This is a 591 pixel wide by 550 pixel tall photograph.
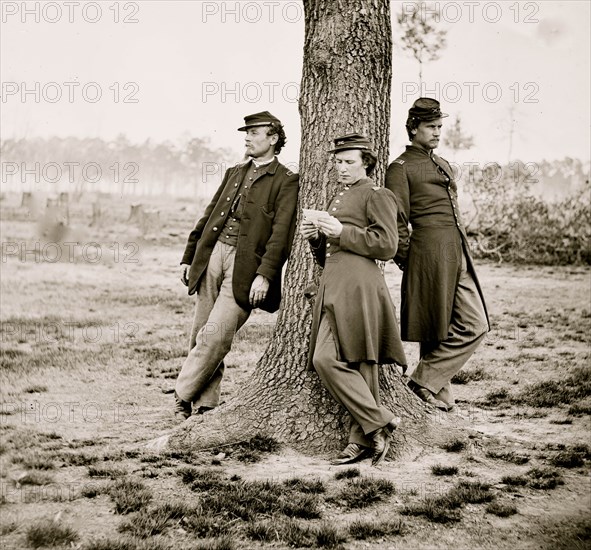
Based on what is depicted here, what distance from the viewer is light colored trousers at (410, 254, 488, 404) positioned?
5.66 meters

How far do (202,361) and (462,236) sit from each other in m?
2.18

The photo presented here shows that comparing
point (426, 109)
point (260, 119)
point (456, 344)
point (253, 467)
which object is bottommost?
point (253, 467)

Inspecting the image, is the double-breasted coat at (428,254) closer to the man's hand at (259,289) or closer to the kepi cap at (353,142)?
the kepi cap at (353,142)

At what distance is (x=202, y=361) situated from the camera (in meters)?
5.62

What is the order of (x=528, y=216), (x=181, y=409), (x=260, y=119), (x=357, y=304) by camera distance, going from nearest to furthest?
1. (x=357, y=304)
2. (x=260, y=119)
3. (x=181, y=409)
4. (x=528, y=216)

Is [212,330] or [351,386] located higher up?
[212,330]

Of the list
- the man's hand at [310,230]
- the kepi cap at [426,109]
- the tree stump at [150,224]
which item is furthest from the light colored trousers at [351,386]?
the tree stump at [150,224]

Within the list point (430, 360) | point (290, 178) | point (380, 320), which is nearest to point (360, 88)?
point (290, 178)

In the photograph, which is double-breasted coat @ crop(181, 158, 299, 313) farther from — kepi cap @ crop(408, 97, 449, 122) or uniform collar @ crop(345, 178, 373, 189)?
kepi cap @ crop(408, 97, 449, 122)

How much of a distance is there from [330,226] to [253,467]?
1.57m

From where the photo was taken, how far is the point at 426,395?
564cm

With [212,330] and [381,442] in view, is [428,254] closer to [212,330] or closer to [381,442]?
[381,442]

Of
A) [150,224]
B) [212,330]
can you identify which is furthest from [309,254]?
[150,224]

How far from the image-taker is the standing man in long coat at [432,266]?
5578 millimetres
